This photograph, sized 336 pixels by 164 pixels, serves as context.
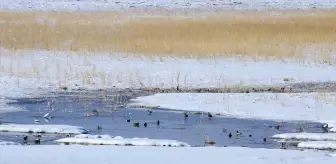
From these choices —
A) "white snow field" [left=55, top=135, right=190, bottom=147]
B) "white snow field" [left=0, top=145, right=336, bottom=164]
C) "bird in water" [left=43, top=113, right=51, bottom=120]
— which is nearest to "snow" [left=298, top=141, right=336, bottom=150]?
"white snow field" [left=0, top=145, right=336, bottom=164]

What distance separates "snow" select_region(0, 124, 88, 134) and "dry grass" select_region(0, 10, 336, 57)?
13.2 metres

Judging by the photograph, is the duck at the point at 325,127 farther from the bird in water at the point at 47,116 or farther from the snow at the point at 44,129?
the bird in water at the point at 47,116

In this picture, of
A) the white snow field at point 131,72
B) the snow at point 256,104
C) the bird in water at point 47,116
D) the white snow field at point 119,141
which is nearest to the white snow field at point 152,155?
the white snow field at point 119,141

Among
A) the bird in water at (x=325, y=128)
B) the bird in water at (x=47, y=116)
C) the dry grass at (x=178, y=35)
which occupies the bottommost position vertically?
the bird in water at (x=325, y=128)

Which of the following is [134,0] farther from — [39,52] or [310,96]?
[310,96]

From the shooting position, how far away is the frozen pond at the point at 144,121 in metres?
13.5

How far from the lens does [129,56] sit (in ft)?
86.6

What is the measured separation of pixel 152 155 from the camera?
1151 cm

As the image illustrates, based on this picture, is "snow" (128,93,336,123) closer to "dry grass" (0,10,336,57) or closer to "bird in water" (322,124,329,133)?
"bird in water" (322,124,329,133)

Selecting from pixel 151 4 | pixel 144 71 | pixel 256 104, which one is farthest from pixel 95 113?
pixel 151 4

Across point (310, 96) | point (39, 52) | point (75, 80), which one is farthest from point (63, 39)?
point (310, 96)

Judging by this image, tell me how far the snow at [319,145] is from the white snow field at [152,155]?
1.24 ft

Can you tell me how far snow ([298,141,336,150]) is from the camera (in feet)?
39.7

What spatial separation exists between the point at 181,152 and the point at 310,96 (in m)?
7.49
